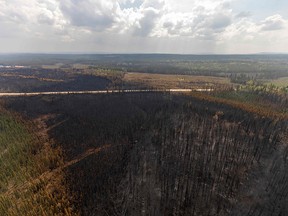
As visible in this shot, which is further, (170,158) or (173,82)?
(173,82)

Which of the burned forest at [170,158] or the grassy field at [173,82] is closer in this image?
the burned forest at [170,158]

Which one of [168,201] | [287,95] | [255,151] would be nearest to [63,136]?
[168,201]

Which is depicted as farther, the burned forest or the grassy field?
the grassy field

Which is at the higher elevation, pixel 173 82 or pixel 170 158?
pixel 170 158

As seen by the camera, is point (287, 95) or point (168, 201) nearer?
point (168, 201)

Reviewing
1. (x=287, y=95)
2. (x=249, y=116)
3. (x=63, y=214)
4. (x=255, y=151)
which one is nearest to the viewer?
(x=63, y=214)

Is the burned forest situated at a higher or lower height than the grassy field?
higher

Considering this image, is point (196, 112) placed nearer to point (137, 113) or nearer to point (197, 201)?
point (137, 113)

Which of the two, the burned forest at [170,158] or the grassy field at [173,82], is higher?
the burned forest at [170,158]

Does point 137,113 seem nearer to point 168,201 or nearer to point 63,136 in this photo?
point 63,136

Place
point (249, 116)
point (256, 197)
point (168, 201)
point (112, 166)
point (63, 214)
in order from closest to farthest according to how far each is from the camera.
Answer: point (63, 214), point (168, 201), point (256, 197), point (112, 166), point (249, 116)
